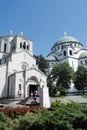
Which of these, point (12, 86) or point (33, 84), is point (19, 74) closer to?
point (12, 86)

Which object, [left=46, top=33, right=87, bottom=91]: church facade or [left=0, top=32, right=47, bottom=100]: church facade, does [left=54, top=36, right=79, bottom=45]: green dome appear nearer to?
[left=46, top=33, right=87, bottom=91]: church facade

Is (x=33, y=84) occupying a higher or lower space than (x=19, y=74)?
lower

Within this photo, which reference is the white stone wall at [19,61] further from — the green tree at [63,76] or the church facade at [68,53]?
the church facade at [68,53]

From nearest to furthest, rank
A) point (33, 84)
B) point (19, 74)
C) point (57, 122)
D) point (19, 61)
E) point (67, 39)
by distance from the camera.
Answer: point (57, 122) → point (19, 74) → point (33, 84) → point (19, 61) → point (67, 39)

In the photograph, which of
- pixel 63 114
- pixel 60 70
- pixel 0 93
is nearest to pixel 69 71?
pixel 60 70

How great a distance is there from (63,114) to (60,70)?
1448 inches

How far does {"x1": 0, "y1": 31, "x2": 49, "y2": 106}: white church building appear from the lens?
31.1 m

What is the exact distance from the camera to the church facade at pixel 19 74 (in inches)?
1223

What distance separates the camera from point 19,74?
103 ft

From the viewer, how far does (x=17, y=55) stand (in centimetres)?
3556

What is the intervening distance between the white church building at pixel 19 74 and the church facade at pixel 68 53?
23190mm

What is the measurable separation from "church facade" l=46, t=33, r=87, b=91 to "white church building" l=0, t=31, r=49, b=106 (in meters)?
23.2

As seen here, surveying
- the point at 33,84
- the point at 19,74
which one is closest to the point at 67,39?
the point at 33,84

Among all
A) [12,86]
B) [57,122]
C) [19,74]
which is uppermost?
[19,74]
